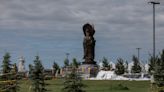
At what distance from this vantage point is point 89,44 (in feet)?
367

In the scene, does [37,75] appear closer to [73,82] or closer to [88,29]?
[73,82]

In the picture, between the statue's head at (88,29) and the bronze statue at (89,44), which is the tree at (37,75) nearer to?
the statue's head at (88,29)

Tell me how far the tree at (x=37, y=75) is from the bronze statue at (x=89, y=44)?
2827 inches

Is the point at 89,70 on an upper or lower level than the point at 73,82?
upper

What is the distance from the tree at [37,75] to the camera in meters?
36.4

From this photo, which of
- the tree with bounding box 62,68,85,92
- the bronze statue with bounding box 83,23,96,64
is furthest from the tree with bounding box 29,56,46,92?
the bronze statue with bounding box 83,23,96,64

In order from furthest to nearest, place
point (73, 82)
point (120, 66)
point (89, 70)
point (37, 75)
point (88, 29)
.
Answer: point (120, 66) → point (88, 29) → point (89, 70) → point (37, 75) → point (73, 82)

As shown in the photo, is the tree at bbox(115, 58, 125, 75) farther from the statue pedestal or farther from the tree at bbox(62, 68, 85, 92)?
the tree at bbox(62, 68, 85, 92)

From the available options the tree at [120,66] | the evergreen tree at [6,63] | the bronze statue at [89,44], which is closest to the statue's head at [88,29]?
the bronze statue at [89,44]

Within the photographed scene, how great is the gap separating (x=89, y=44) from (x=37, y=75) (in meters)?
75.2

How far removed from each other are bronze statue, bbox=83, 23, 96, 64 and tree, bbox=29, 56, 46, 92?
71.8 metres

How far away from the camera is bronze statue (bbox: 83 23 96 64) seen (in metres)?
110

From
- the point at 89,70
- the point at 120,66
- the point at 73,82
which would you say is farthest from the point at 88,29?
the point at 73,82

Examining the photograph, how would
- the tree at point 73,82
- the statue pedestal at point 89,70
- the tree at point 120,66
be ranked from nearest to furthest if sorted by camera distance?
the tree at point 73,82
the statue pedestal at point 89,70
the tree at point 120,66
